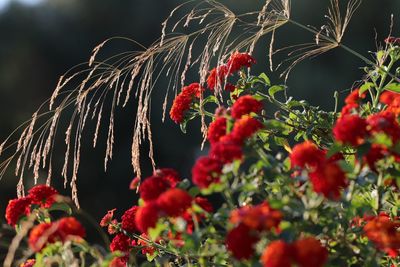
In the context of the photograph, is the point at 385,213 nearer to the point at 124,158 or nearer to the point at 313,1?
the point at 124,158

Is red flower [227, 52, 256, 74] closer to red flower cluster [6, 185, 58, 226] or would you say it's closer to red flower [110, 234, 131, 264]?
red flower [110, 234, 131, 264]

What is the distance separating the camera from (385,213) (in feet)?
8.02

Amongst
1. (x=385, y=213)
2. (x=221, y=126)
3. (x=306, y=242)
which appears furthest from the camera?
(x=385, y=213)

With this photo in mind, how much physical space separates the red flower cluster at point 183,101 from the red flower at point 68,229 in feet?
2.95

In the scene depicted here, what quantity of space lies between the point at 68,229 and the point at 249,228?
0.46 m

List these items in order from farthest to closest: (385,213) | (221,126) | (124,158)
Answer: (124,158), (385,213), (221,126)

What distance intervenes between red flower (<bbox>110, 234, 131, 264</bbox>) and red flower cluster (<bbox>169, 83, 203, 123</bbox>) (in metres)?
0.45

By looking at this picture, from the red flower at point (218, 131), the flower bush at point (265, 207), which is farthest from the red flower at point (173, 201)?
the red flower at point (218, 131)

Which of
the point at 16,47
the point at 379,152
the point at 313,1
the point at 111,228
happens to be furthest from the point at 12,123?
the point at 379,152

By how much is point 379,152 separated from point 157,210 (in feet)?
1.68

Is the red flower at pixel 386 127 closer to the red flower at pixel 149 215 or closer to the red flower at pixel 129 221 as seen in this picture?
the red flower at pixel 149 215

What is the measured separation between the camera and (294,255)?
146 cm

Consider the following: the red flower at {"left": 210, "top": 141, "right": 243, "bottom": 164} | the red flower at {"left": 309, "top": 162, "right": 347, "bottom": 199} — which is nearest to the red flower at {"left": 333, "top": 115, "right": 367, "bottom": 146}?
the red flower at {"left": 309, "top": 162, "right": 347, "bottom": 199}

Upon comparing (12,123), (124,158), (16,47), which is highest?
(16,47)
